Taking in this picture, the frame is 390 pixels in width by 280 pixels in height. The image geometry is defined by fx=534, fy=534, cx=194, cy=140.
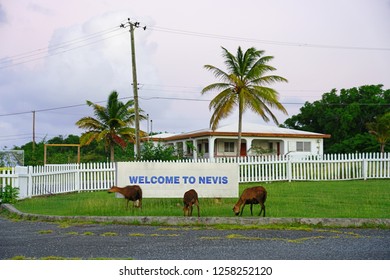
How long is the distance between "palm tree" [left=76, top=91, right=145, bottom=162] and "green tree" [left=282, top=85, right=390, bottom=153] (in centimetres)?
1437

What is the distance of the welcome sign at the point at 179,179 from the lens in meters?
11.1

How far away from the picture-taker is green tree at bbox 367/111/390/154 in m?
31.5

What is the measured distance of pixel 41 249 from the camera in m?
6.72

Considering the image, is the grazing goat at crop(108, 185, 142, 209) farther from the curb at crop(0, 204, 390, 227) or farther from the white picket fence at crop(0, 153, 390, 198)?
the white picket fence at crop(0, 153, 390, 198)

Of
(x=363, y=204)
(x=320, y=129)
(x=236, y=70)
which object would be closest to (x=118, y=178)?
(x=363, y=204)

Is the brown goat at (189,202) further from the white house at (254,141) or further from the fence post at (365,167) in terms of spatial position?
the white house at (254,141)

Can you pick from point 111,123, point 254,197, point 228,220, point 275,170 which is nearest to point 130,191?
point 228,220

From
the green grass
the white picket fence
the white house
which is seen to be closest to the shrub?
the green grass

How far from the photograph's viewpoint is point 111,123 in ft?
103

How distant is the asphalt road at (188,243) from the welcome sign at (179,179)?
7.15 feet

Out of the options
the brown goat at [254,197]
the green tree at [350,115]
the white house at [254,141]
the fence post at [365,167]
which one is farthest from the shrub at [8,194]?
the green tree at [350,115]

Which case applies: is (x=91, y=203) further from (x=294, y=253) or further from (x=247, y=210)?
(x=294, y=253)

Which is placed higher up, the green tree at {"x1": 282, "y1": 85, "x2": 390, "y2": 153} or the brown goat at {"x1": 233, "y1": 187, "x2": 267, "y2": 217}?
the green tree at {"x1": 282, "y1": 85, "x2": 390, "y2": 153}

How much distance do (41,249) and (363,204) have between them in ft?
22.7
